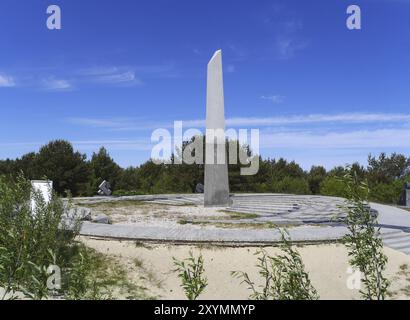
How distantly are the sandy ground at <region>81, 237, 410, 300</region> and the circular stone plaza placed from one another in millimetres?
382

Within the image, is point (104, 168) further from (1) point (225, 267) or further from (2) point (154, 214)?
(1) point (225, 267)

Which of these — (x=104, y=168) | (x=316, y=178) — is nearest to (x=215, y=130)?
(x=104, y=168)

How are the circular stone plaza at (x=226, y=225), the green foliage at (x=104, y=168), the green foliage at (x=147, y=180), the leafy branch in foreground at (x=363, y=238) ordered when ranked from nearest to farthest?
1. the leafy branch in foreground at (x=363, y=238)
2. the circular stone plaza at (x=226, y=225)
3. the green foliage at (x=147, y=180)
4. the green foliage at (x=104, y=168)

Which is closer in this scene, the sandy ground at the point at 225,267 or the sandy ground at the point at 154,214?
the sandy ground at the point at 225,267

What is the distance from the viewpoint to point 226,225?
14570mm

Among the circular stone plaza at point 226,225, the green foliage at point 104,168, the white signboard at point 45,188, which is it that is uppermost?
the green foliage at point 104,168

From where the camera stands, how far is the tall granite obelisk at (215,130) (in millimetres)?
19859

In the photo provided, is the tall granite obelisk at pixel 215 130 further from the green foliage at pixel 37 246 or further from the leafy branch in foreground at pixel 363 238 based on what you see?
the leafy branch in foreground at pixel 363 238

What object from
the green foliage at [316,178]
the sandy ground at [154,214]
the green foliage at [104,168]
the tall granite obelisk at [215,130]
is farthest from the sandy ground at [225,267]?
the green foliage at [316,178]

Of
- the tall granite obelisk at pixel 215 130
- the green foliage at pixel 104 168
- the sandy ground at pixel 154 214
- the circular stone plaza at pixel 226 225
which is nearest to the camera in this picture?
the circular stone plaza at pixel 226 225

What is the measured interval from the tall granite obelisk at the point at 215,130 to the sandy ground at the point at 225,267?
30.4 ft

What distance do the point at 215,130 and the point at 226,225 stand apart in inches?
264

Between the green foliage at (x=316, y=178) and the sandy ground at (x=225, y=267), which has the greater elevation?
the green foliage at (x=316, y=178)
